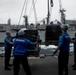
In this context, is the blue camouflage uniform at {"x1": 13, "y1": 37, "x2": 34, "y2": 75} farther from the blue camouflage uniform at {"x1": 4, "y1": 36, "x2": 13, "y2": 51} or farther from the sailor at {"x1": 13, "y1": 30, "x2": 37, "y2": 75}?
the blue camouflage uniform at {"x1": 4, "y1": 36, "x2": 13, "y2": 51}

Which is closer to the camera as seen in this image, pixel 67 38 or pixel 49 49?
pixel 67 38

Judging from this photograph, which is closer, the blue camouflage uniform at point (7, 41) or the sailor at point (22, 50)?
the sailor at point (22, 50)

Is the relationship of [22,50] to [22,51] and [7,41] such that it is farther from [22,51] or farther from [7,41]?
[7,41]

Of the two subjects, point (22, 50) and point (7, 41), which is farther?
point (7, 41)

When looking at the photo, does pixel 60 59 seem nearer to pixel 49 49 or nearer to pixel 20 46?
pixel 20 46

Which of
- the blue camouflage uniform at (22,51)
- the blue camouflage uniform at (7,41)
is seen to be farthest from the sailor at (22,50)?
the blue camouflage uniform at (7,41)

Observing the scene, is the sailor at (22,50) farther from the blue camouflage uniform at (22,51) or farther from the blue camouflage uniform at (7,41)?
the blue camouflage uniform at (7,41)

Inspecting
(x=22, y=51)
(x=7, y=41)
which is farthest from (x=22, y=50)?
(x=7, y=41)

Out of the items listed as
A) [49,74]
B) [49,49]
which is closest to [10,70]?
[49,74]

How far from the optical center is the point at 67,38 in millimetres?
11281

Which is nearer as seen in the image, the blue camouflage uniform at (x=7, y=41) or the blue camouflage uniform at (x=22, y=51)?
the blue camouflage uniform at (x=22, y=51)

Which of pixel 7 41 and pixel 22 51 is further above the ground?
pixel 7 41

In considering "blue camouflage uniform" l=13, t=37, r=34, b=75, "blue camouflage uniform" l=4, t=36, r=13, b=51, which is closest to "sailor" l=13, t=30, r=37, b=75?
"blue camouflage uniform" l=13, t=37, r=34, b=75

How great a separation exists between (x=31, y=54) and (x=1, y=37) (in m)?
24.7
